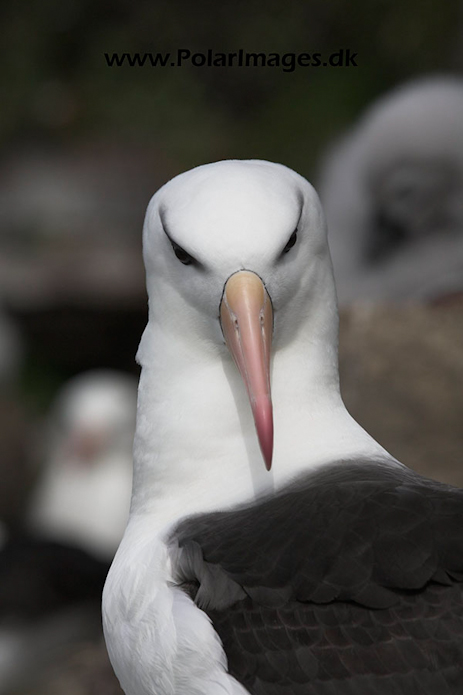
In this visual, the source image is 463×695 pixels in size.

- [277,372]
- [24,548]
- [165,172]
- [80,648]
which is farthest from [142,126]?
[277,372]

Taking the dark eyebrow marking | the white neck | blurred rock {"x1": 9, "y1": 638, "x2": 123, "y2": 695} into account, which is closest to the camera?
the dark eyebrow marking

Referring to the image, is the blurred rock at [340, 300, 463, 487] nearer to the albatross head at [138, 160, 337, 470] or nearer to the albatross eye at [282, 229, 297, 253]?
the albatross head at [138, 160, 337, 470]

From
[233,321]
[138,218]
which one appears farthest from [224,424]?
[138,218]

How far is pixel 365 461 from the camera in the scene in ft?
8.57

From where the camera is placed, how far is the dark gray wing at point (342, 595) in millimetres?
2113

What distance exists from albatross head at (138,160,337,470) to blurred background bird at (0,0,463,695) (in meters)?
1.75

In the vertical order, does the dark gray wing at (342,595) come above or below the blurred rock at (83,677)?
above

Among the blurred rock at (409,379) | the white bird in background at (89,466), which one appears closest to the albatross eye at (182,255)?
the blurred rock at (409,379)

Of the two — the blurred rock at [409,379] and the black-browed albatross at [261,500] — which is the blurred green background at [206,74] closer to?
the blurred rock at [409,379]

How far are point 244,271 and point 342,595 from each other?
27.1 inches

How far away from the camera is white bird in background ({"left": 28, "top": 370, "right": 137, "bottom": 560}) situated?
7730mm

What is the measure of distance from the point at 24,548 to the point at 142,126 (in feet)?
22.5

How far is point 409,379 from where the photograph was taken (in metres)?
4.44

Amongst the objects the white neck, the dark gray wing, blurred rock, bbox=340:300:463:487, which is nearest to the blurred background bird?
blurred rock, bbox=340:300:463:487
